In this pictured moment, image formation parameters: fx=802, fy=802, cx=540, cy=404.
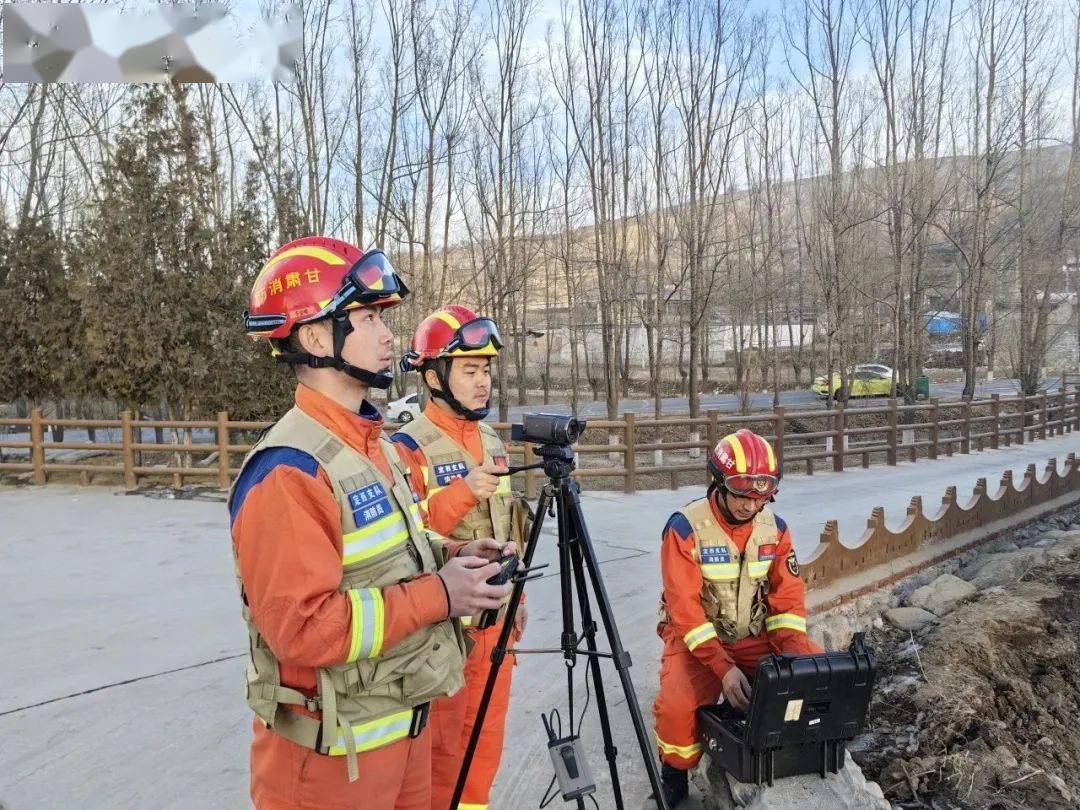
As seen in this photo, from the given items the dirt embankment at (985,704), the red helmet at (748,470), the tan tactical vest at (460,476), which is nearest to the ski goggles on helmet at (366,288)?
the tan tactical vest at (460,476)

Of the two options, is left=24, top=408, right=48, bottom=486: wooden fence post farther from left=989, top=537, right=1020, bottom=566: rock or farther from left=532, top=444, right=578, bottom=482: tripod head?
left=989, top=537, right=1020, bottom=566: rock

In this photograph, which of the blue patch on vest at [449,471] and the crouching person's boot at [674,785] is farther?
the crouching person's boot at [674,785]

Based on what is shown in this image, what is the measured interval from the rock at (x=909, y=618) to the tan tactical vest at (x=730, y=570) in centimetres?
278

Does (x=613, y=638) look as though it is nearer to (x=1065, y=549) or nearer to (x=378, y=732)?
(x=378, y=732)

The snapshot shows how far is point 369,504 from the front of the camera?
66.5 inches

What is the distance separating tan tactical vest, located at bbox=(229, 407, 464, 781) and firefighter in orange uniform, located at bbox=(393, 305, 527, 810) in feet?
2.45

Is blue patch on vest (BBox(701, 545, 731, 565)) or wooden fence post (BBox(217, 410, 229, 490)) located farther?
wooden fence post (BBox(217, 410, 229, 490))

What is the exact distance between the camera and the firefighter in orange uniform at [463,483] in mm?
2506

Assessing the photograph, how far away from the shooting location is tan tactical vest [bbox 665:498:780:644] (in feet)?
10.1

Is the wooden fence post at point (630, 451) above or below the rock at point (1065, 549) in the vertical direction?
above

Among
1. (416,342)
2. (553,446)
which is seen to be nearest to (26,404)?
(416,342)

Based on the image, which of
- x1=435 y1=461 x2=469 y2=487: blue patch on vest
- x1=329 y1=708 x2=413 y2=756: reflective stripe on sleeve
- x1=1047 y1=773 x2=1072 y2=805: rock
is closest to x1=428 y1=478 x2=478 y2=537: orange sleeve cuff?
x1=435 y1=461 x2=469 y2=487: blue patch on vest

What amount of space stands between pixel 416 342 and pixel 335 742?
1774mm

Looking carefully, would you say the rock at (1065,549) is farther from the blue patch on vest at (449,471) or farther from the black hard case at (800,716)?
the blue patch on vest at (449,471)
